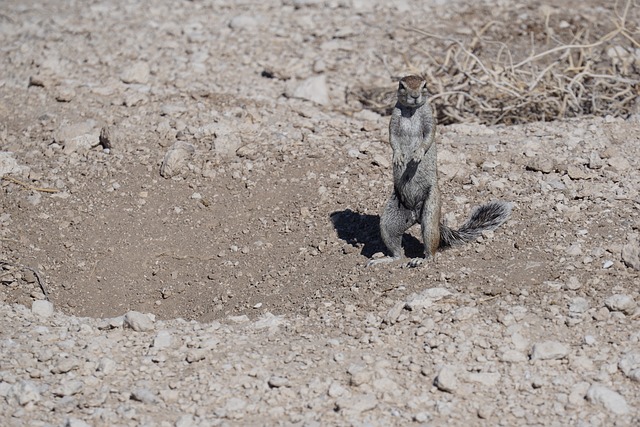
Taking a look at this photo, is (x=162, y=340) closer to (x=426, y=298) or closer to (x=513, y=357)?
(x=426, y=298)

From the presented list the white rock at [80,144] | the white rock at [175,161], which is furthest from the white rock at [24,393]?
the white rock at [80,144]

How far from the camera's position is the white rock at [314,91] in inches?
328

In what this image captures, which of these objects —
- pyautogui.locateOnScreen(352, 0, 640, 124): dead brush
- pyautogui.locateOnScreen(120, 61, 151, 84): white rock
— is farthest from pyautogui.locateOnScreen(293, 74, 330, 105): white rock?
pyautogui.locateOnScreen(120, 61, 151, 84): white rock

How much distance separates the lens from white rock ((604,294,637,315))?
17.3 ft

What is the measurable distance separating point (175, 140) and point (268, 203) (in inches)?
44.4

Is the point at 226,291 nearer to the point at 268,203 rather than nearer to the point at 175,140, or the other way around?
the point at 268,203

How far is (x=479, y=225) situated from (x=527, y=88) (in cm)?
239

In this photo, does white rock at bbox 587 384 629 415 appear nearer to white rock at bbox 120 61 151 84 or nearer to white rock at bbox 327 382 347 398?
white rock at bbox 327 382 347 398

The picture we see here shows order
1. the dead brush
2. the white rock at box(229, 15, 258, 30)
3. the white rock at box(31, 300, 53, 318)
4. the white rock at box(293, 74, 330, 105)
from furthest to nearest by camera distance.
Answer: the white rock at box(229, 15, 258, 30) < the white rock at box(293, 74, 330, 105) < the dead brush < the white rock at box(31, 300, 53, 318)

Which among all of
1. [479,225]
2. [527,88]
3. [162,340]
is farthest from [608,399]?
[527,88]

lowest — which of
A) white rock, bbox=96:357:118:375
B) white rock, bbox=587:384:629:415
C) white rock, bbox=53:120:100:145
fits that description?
white rock, bbox=96:357:118:375

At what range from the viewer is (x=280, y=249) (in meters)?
6.47

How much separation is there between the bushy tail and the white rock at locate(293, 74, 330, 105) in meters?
2.53

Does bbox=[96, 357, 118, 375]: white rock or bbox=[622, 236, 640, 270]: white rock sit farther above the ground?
bbox=[622, 236, 640, 270]: white rock
